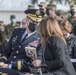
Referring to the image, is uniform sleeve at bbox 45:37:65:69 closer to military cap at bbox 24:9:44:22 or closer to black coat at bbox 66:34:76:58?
military cap at bbox 24:9:44:22

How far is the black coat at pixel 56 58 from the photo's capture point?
5.75m

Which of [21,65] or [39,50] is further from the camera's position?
[39,50]

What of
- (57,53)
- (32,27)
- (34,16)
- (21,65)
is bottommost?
(21,65)

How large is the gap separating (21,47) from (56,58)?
1.26 metres

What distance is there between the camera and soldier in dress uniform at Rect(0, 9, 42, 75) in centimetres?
631

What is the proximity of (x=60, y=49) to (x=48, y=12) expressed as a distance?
14.2 feet

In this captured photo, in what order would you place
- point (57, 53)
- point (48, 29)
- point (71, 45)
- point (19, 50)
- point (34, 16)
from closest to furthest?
1. point (57, 53)
2. point (48, 29)
3. point (19, 50)
4. point (34, 16)
5. point (71, 45)

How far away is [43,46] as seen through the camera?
5965mm

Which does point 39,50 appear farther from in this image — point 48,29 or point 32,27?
point 48,29

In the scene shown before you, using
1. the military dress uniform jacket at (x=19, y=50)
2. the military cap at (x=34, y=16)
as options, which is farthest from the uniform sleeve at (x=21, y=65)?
the military cap at (x=34, y=16)

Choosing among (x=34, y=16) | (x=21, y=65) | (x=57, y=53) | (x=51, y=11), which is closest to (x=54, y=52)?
(x=57, y=53)

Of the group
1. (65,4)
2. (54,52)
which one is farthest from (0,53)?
(65,4)

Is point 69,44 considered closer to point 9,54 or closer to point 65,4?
point 9,54

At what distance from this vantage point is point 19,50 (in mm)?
6879
